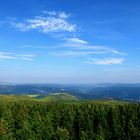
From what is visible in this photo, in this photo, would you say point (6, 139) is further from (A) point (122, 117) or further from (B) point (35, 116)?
(A) point (122, 117)

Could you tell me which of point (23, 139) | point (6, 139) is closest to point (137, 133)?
point (23, 139)

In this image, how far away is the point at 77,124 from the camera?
185 m

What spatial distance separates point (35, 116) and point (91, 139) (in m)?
36.0

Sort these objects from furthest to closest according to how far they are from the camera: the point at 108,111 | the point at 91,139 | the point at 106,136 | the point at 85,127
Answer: the point at 108,111 → the point at 85,127 → the point at 106,136 → the point at 91,139

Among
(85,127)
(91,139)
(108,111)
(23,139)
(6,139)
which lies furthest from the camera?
(108,111)

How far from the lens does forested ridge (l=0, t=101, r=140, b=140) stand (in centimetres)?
15099

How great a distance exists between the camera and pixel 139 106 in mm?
186125

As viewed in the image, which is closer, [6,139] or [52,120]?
[6,139]

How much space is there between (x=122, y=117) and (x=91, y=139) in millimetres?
33375

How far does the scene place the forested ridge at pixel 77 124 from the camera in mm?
150988

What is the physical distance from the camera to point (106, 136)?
6545 inches

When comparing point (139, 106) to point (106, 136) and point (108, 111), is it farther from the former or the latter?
point (106, 136)

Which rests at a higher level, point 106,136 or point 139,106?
point 139,106

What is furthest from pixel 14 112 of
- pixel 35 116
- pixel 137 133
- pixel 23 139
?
pixel 137 133
